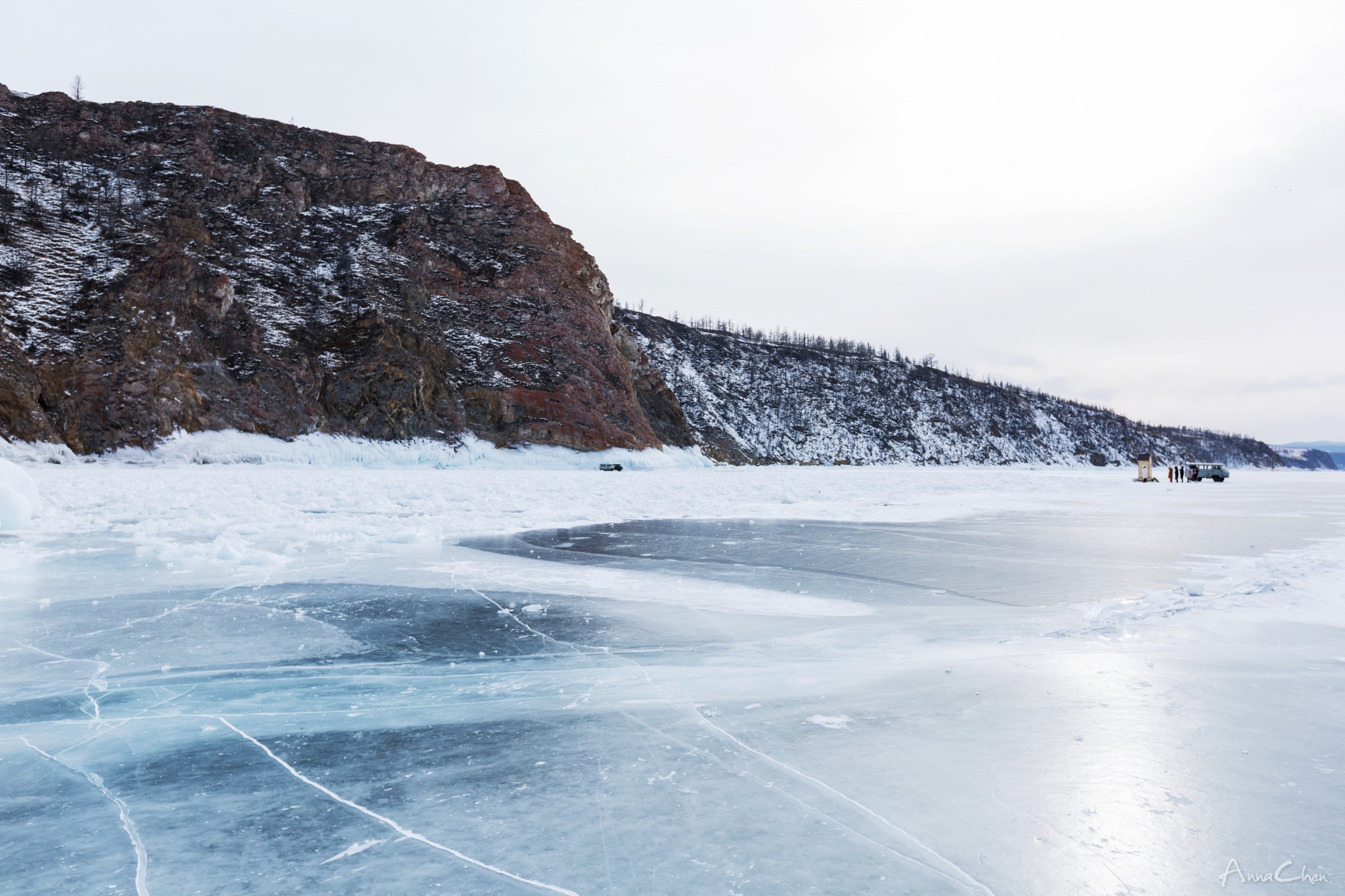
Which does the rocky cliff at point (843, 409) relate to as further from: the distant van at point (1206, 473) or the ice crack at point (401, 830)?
Result: the ice crack at point (401, 830)

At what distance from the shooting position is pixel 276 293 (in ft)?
176

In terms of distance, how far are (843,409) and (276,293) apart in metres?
94.5

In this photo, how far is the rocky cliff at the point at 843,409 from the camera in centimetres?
11531

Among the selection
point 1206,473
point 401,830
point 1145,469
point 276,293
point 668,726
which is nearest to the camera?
point 401,830

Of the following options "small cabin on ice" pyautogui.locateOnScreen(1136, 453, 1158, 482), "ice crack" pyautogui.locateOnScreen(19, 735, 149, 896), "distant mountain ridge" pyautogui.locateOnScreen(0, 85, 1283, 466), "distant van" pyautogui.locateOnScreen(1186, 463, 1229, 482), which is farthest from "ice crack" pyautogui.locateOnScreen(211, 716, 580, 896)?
"distant van" pyautogui.locateOnScreen(1186, 463, 1229, 482)

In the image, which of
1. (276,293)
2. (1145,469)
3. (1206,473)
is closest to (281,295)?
(276,293)

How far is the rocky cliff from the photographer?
115 meters

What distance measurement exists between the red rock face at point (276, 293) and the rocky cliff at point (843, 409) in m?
40.3

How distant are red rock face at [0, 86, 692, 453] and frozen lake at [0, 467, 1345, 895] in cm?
4271

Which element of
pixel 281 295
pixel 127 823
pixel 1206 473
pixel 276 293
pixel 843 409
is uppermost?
pixel 276 293

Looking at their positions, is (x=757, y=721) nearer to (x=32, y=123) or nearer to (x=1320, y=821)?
(x=1320, y=821)

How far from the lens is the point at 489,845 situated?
245 centimetres

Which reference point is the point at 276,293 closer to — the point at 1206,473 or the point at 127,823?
the point at 127,823

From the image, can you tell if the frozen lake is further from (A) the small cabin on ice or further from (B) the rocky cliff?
(B) the rocky cliff
